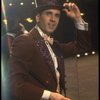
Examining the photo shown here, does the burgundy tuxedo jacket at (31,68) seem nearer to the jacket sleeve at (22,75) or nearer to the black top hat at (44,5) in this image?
the jacket sleeve at (22,75)

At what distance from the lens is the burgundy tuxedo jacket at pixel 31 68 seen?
A: 2.33 m

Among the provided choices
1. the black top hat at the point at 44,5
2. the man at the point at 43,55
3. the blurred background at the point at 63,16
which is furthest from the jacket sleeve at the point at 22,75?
the black top hat at the point at 44,5

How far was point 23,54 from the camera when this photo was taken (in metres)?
2.34

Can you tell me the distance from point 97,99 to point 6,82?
2.34ft

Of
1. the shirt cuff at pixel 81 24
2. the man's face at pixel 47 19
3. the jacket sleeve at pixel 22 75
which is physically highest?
the man's face at pixel 47 19

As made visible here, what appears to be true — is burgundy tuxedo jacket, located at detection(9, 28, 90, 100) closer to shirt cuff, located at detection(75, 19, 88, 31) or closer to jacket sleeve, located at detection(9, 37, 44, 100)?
jacket sleeve, located at detection(9, 37, 44, 100)

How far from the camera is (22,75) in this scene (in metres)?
2.33

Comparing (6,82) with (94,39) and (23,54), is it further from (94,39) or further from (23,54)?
(94,39)

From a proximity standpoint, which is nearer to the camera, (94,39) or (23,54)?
(23,54)

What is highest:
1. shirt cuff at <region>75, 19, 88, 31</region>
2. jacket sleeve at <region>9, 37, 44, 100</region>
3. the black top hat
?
the black top hat

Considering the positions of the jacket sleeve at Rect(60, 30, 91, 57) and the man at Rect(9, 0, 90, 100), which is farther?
the jacket sleeve at Rect(60, 30, 91, 57)

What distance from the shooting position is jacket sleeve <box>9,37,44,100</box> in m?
2.33

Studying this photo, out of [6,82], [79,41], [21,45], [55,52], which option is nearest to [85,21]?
[79,41]


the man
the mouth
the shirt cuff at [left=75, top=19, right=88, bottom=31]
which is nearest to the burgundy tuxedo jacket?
the man
